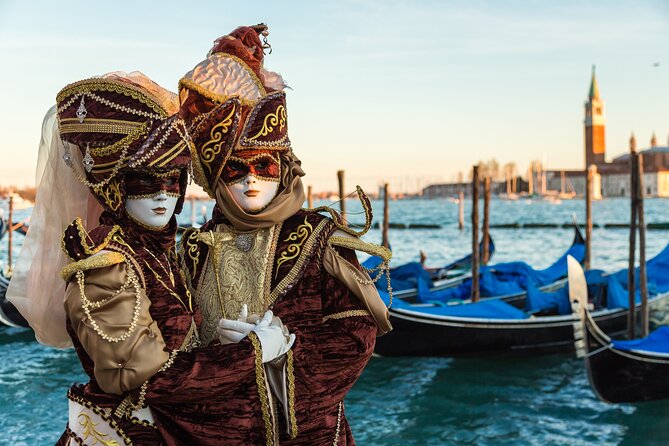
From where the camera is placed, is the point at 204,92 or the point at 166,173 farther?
the point at 204,92

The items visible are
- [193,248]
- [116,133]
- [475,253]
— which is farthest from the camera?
[475,253]

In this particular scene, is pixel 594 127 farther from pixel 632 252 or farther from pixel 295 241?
pixel 295 241

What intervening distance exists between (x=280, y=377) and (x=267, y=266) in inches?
10.6

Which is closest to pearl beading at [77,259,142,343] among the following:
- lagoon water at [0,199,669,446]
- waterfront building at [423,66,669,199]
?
lagoon water at [0,199,669,446]

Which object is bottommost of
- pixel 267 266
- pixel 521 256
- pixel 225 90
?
pixel 521 256

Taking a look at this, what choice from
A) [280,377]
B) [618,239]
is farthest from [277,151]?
[618,239]

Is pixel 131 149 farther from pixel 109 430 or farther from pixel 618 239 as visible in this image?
pixel 618 239

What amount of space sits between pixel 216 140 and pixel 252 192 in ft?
0.47

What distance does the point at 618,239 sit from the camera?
113ft

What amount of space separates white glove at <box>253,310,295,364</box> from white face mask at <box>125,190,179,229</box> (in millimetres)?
296

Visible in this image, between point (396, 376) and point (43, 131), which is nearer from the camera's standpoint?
point (43, 131)

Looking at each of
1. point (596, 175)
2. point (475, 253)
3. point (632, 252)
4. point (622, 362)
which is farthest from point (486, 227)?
point (596, 175)

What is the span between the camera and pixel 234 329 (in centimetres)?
163

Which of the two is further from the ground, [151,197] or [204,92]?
[204,92]
